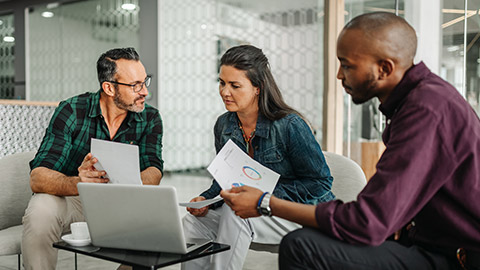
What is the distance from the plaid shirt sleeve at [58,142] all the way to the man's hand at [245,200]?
109cm

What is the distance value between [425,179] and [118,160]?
1.01m

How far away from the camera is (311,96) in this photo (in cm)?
516

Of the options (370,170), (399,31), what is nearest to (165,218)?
(399,31)

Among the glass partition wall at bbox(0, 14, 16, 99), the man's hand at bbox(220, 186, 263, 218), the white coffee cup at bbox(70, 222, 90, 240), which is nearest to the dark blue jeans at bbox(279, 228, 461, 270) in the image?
the man's hand at bbox(220, 186, 263, 218)

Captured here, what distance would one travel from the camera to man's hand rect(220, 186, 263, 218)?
1.21 m

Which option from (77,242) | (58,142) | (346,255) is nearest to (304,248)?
(346,255)

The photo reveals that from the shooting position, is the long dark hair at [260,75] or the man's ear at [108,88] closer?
the long dark hair at [260,75]

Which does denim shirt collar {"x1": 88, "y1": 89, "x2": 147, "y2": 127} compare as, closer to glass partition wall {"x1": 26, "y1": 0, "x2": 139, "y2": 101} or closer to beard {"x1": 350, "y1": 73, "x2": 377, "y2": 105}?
beard {"x1": 350, "y1": 73, "x2": 377, "y2": 105}

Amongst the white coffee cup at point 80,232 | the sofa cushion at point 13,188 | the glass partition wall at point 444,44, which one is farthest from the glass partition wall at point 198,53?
the white coffee cup at point 80,232

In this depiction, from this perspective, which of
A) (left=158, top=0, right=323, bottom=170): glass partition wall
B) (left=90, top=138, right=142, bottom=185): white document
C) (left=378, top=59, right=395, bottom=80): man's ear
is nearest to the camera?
(left=378, top=59, right=395, bottom=80): man's ear

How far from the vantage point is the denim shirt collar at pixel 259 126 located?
1907mm

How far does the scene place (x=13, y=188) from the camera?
2.14 metres

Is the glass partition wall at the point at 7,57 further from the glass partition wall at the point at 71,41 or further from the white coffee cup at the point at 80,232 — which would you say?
the white coffee cup at the point at 80,232

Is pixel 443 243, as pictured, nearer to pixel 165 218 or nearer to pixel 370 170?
pixel 165 218
